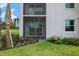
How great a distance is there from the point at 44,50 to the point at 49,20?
1.17 meters

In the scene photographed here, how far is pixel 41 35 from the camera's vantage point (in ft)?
42.6

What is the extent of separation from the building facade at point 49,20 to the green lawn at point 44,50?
49 centimetres

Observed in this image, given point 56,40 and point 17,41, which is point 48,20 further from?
point 17,41

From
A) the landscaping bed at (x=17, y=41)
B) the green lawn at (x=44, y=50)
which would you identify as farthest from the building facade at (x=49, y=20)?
the green lawn at (x=44, y=50)

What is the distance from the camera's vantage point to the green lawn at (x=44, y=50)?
12180 millimetres

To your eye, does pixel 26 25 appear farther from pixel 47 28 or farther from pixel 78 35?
pixel 78 35

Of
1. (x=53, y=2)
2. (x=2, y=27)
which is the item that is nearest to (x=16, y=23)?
(x=2, y=27)

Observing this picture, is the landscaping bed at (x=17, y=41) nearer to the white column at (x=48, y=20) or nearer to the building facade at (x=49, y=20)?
the building facade at (x=49, y=20)

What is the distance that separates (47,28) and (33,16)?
0.57 m

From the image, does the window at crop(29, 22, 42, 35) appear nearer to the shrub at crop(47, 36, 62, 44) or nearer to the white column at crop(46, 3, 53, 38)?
the white column at crop(46, 3, 53, 38)

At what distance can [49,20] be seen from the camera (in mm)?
13133

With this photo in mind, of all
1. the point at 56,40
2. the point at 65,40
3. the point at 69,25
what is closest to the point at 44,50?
the point at 56,40

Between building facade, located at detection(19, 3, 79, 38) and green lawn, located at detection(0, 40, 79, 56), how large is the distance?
489 mm

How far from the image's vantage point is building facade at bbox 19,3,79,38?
42.2 ft
